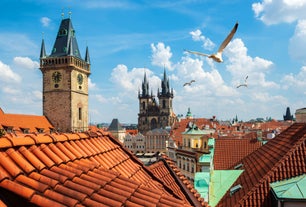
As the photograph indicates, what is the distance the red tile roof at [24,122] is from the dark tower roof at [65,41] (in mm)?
11165

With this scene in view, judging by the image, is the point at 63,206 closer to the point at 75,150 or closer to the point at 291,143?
the point at 75,150

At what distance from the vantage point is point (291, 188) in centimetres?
579

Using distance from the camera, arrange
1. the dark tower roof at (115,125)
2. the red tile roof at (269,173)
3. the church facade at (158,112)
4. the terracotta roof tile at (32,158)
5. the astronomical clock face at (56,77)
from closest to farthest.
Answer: the terracotta roof tile at (32,158)
the red tile roof at (269,173)
the astronomical clock face at (56,77)
the dark tower roof at (115,125)
the church facade at (158,112)

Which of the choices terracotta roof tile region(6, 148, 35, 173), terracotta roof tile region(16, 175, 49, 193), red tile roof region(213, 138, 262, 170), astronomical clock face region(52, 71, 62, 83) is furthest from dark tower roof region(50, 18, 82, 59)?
terracotta roof tile region(16, 175, 49, 193)

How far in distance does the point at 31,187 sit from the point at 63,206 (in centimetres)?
32

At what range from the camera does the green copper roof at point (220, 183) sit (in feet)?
27.1

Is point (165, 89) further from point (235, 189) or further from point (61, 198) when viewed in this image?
point (61, 198)

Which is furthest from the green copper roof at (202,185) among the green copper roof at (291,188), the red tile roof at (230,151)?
the red tile roof at (230,151)

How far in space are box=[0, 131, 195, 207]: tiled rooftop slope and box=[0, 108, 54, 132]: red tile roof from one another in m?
34.6

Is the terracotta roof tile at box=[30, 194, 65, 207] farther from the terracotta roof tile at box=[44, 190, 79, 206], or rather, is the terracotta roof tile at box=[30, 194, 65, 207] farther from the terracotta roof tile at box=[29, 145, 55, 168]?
the terracotta roof tile at box=[29, 145, 55, 168]

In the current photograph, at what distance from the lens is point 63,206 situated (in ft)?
6.51

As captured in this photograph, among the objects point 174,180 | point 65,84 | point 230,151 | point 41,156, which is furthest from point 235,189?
point 65,84

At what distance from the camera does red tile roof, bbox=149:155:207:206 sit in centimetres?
576

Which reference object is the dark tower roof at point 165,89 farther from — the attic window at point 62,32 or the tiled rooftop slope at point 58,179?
the tiled rooftop slope at point 58,179
